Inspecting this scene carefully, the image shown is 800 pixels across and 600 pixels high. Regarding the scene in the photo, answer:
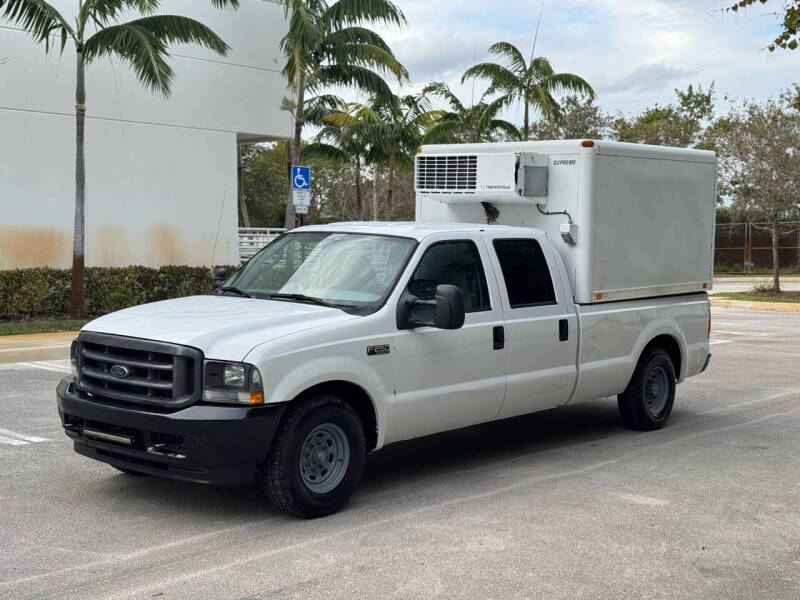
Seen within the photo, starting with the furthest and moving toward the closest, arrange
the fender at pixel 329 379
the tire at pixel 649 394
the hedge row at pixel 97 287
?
the hedge row at pixel 97 287 → the tire at pixel 649 394 → the fender at pixel 329 379

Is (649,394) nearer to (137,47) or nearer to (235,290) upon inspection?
(235,290)

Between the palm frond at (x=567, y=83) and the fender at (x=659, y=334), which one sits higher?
the palm frond at (x=567, y=83)

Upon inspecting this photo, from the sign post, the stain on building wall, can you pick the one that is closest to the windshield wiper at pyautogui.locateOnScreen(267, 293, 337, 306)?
the sign post

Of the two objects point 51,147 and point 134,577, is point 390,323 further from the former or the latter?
point 51,147

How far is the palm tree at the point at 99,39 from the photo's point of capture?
18.1 meters

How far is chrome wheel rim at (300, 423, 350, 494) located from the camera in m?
6.57

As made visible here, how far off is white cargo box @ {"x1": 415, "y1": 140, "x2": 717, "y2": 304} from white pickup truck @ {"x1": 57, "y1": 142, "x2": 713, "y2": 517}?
9 cm

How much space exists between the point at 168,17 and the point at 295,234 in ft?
41.4

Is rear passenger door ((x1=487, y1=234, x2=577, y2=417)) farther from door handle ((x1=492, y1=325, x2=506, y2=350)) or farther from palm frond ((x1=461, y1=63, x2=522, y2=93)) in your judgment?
palm frond ((x1=461, y1=63, x2=522, y2=93))

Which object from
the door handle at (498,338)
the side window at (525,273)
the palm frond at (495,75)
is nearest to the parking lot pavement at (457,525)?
the door handle at (498,338)

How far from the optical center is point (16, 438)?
9047 millimetres

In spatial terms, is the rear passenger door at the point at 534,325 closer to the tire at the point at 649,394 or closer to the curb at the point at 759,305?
the tire at the point at 649,394

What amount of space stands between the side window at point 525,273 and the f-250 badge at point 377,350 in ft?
4.69

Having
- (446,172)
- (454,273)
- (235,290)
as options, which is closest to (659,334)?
(446,172)
